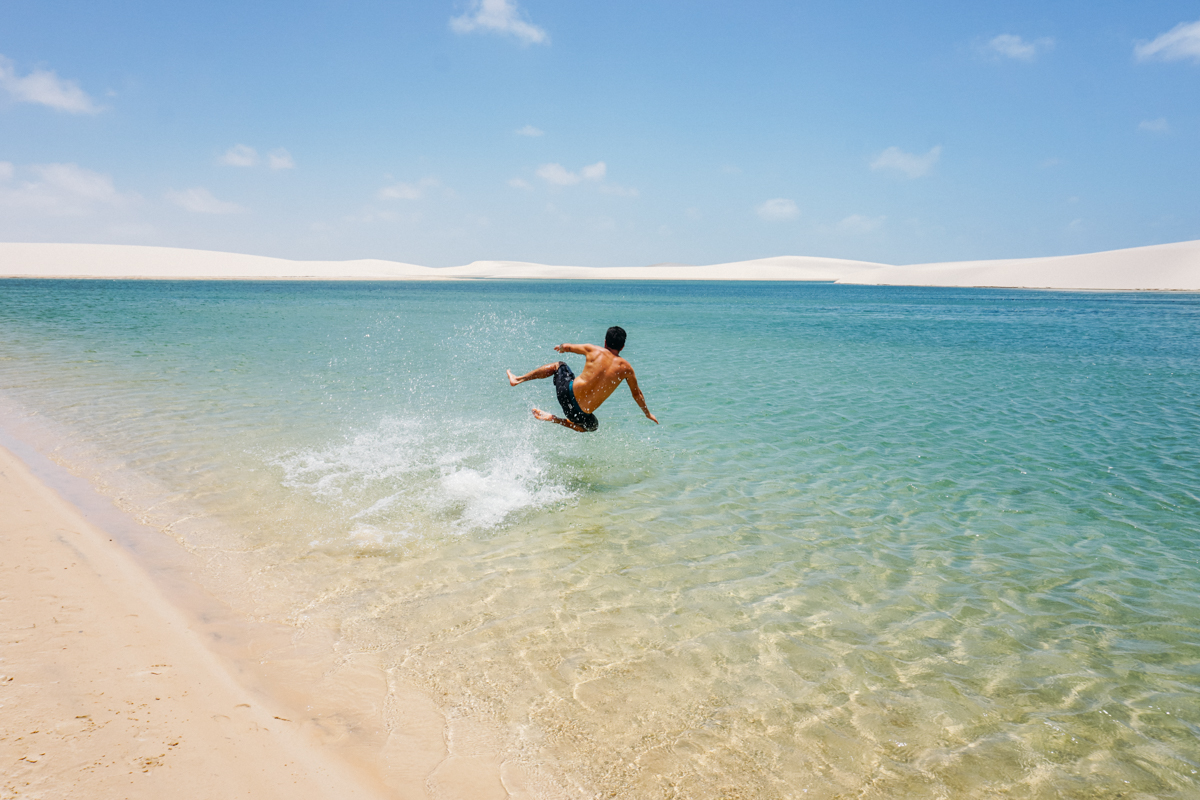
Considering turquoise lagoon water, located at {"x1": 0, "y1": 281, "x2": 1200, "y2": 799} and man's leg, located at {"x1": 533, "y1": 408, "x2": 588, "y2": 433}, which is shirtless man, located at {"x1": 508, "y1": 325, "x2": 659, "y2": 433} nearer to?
man's leg, located at {"x1": 533, "y1": 408, "x2": 588, "y2": 433}

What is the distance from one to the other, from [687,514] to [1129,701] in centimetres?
458

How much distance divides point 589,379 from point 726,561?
3.24 metres

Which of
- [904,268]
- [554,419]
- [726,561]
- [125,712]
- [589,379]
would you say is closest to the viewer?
[125,712]

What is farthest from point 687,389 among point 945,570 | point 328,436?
point 945,570

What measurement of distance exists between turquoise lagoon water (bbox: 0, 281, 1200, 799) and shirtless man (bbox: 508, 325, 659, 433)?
1.10 metres

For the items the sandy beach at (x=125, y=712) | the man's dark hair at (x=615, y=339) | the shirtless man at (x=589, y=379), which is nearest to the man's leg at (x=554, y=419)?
the shirtless man at (x=589, y=379)

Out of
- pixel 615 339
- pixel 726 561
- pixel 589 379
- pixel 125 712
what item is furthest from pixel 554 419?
pixel 125 712

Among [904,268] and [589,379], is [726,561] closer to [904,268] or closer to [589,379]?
[589,379]

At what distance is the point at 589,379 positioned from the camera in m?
8.91

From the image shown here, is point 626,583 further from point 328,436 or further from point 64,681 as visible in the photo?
point 328,436

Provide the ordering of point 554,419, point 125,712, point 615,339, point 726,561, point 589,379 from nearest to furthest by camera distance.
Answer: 1. point 125,712
2. point 726,561
3. point 615,339
4. point 589,379
5. point 554,419

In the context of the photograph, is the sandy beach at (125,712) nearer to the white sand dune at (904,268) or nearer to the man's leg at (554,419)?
the man's leg at (554,419)

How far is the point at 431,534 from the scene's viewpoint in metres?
7.39

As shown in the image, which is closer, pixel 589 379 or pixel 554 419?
pixel 589 379
